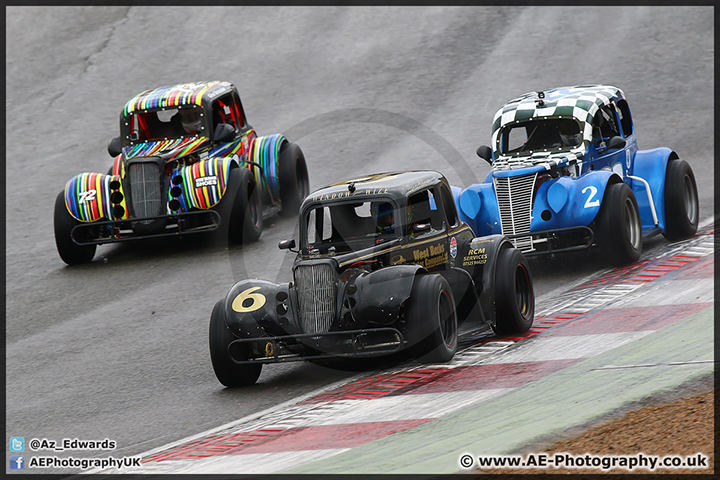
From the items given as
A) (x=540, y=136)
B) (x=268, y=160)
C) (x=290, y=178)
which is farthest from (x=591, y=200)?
(x=268, y=160)

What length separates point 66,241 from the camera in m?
12.8

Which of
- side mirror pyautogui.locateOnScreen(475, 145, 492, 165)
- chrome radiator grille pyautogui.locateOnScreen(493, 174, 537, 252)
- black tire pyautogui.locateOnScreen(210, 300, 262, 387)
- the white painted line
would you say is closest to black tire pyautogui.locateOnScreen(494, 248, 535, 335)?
the white painted line

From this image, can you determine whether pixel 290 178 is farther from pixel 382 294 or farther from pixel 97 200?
pixel 382 294

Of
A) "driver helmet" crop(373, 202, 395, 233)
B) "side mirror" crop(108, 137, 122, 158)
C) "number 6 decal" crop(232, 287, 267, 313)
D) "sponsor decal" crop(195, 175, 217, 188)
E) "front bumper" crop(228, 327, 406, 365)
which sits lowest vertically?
"front bumper" crop(228, 327, 406, 365)

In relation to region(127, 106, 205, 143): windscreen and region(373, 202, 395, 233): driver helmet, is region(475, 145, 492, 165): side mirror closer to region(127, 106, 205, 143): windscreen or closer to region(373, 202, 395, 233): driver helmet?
region(373, 202, 395, 233): driver helmet

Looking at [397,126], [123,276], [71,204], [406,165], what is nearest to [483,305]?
[123,276]

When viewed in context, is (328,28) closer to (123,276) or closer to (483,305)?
(123,276)

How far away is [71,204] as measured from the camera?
12766mm

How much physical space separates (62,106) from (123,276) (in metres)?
10.2

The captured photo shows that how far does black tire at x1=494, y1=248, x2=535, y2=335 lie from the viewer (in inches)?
338

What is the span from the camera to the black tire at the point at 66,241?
12.7 m

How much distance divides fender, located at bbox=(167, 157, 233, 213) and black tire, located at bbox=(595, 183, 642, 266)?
5.05m

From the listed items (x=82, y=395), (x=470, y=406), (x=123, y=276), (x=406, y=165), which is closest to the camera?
(x=470, y=406)

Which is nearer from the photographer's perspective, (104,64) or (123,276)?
(123,276)
